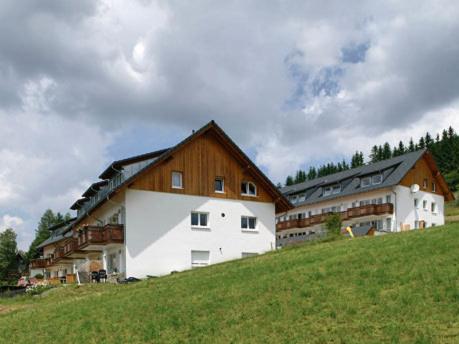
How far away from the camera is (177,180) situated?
40.3 m

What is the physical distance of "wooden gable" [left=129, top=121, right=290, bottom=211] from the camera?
1544 inches

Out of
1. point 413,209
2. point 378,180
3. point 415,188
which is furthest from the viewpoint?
point 378,180

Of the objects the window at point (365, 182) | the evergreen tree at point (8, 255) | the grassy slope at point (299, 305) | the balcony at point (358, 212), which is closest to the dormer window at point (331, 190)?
the window at point (365, 182)

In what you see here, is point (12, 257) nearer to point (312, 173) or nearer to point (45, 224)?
point (45, 224)

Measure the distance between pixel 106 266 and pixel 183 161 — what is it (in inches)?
357

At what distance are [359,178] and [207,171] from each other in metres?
29.7

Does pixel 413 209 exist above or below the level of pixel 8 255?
above

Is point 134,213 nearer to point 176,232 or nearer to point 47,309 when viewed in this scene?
point 176,232

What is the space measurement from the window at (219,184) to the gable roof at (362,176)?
77.1 ft

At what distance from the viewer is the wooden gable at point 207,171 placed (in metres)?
39.2

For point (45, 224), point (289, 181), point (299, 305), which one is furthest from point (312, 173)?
point (299, 305)

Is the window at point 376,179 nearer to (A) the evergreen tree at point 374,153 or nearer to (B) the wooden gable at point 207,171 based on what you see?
(B) the wooden gable at point 207,171

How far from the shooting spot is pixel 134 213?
38.4 metres

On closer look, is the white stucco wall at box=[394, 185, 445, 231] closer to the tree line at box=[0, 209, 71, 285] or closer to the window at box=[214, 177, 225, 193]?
the window at box=[214, 177, 225, 193]
